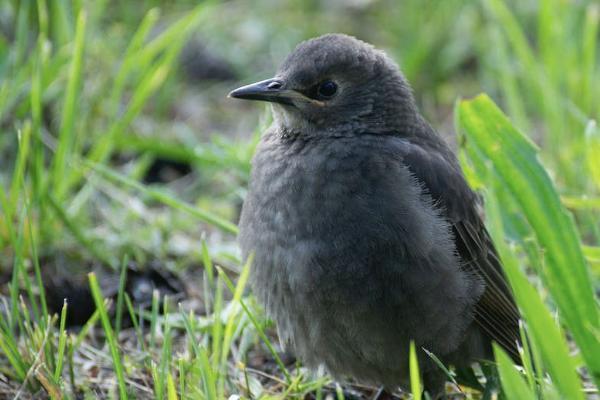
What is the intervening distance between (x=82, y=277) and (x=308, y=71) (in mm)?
1409

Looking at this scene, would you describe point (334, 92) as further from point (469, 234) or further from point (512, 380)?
point (512, 380)

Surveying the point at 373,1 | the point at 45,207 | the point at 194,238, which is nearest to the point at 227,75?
the point at 373,1

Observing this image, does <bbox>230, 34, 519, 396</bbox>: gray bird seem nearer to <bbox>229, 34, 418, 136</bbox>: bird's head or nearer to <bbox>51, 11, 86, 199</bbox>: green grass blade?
<bbox>229, 34, 418, 136</bbox>: bird's head

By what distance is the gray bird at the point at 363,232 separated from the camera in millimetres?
3525

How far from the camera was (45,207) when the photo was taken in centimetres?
438

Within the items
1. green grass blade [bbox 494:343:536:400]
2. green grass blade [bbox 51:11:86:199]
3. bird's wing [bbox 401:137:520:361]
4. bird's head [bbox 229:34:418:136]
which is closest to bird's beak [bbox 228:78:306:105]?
bird's head [bbox 229:34:418:136]

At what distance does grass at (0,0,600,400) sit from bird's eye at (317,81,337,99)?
55 cm

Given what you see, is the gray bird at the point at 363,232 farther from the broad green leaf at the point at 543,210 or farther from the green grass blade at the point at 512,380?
the green grass blade at the point at 512,380

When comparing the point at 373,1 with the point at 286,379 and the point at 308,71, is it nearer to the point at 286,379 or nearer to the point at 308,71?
the point at 308,71

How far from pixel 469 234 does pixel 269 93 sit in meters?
0.99

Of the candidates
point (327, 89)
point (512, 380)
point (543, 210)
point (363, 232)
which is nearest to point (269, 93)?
point (327, 89)

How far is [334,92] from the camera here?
13.2 feet

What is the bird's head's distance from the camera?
3.95 m

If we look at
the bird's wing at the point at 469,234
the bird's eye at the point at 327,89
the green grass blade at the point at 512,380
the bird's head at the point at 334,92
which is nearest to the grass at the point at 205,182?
the green grass blade at the point at 512,380
